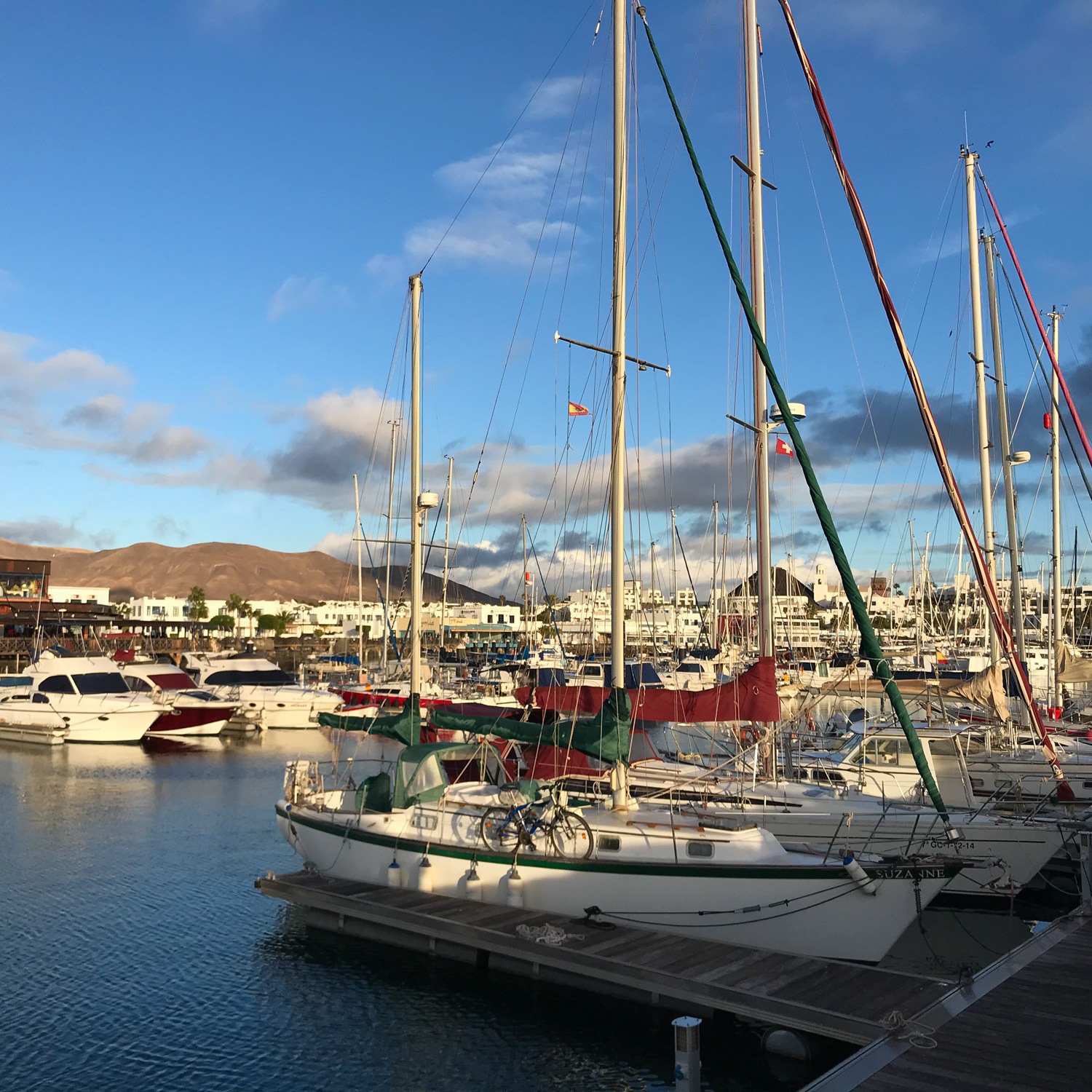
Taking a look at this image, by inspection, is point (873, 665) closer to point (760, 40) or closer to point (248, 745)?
A: point (760, 40)

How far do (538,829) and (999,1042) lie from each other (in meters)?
Answer: 8.59

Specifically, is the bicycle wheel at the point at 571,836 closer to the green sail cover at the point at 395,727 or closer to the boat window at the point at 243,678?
the green sail cover at the point at 395,727

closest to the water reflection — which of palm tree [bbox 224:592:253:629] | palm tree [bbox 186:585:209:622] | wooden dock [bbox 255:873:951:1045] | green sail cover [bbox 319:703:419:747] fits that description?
wooden dock [bbox 255:873:951:1045]

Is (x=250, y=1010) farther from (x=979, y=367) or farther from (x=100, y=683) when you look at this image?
(x=100, y=683)

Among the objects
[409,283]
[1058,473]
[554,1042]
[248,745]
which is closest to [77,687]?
[248,745]

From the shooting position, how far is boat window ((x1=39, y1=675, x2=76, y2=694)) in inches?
1964

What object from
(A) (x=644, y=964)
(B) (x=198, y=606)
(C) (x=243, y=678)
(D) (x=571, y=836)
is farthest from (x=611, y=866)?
(B) (x=198, y=606)

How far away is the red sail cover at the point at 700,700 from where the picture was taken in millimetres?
19672

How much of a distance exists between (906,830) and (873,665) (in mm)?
4217

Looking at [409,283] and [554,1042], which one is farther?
[409,283]

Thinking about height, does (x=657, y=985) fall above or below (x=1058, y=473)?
below

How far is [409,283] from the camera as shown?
2503cm

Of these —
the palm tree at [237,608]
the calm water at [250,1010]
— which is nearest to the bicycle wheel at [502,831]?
the calm water at [250,1010]

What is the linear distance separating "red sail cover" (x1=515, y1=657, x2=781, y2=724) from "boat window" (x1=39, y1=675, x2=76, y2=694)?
35.2m
